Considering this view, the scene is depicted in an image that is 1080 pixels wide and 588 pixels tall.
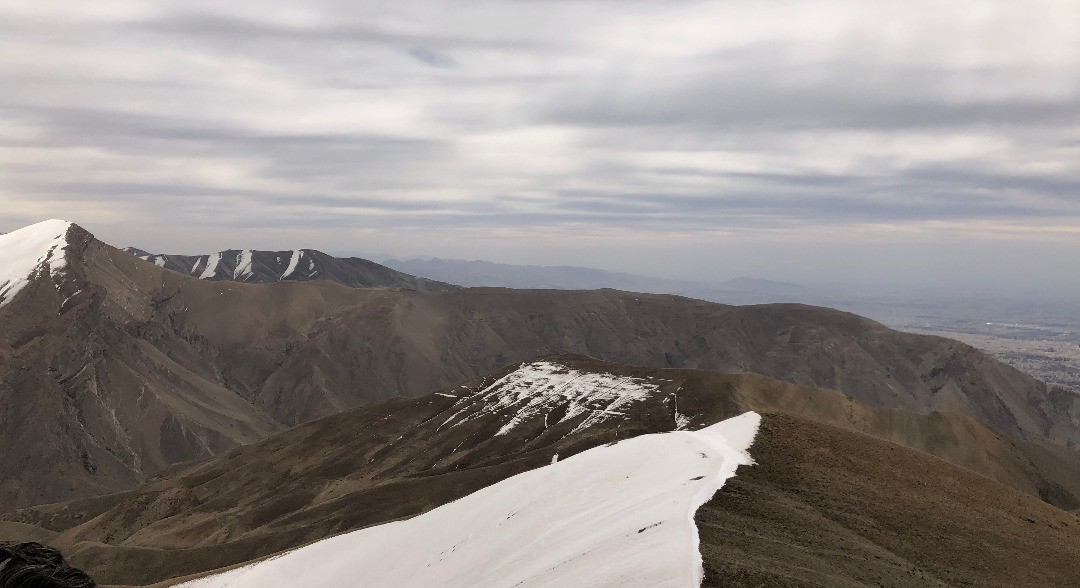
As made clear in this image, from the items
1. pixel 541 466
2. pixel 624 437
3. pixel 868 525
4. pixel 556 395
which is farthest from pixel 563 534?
pixel 556 395

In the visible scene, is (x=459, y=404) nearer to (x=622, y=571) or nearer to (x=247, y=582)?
(x=247, y=582)

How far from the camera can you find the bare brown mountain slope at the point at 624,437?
107 ft

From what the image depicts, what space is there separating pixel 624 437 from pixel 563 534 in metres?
56.1

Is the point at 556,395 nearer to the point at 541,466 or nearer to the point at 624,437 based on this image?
the point at 624,437

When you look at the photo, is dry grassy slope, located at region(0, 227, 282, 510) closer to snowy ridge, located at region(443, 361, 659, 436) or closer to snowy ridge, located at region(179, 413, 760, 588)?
snowy ridge, located at region(443, 361, 659, 436)

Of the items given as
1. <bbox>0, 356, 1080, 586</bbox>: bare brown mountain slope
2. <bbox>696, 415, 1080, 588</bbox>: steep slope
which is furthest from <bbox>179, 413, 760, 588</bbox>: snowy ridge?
<bbox>0, 356, 1080, 586</bbox>: bare brown mountain slope

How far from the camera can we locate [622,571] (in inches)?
1038

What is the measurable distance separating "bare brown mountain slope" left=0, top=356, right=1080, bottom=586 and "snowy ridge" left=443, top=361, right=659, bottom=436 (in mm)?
419

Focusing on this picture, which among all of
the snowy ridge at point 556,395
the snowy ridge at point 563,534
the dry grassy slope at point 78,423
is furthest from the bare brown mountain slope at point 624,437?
the dry grassy slope at point 78,423

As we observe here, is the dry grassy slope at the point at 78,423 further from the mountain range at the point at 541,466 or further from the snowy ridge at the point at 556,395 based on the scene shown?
the snowy ridge at the point at 556,395

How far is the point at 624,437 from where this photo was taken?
9125cm

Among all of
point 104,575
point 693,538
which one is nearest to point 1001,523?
point 693,538

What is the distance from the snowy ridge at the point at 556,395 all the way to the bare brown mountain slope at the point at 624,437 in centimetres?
42

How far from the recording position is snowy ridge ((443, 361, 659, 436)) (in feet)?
346
